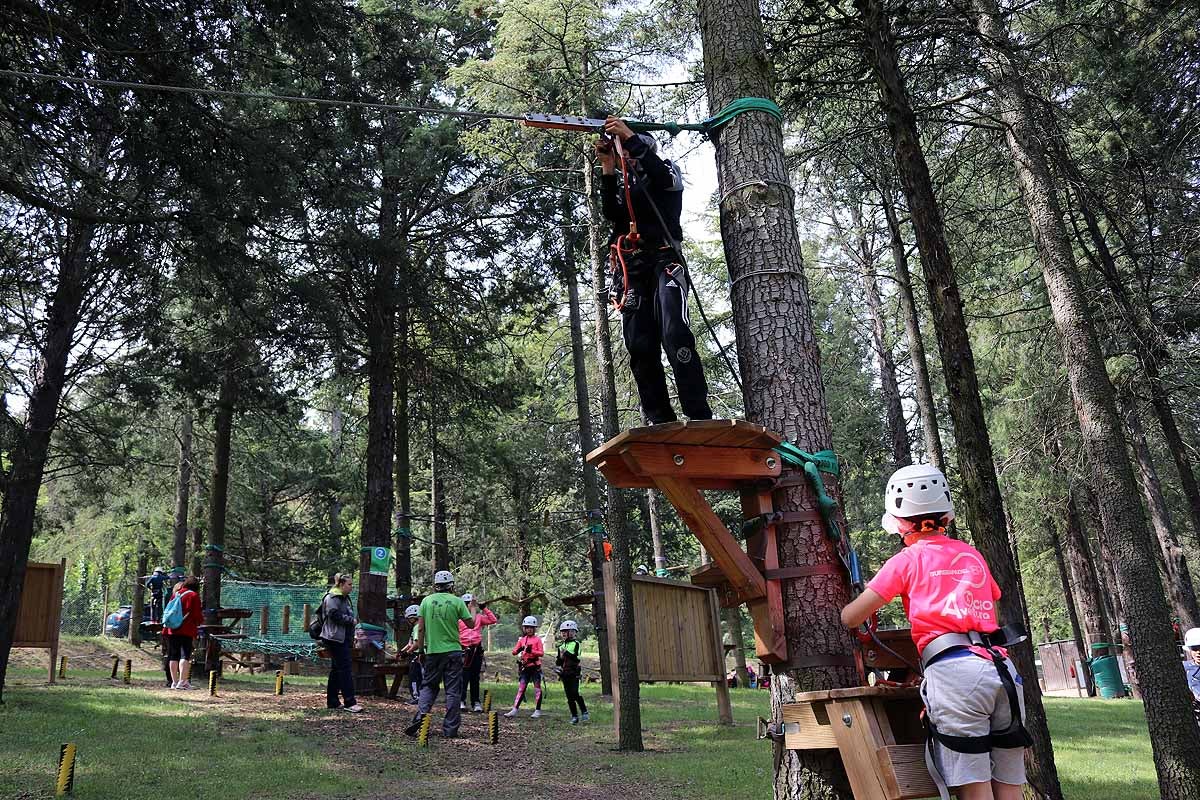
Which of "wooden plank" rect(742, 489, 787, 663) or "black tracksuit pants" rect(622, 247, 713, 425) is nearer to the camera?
"wooden plank" rect(742, 489, 787, 663)

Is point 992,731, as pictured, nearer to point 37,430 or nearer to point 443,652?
point 443,652

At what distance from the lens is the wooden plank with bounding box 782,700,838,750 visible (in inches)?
138

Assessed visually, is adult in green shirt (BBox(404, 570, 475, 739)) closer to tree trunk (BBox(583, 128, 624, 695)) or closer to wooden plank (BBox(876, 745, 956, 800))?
tree trunk (BBox(583, 128, 624, 695))

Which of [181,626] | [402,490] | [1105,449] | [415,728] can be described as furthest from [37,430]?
[1105,449]

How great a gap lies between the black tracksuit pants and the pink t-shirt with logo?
1.23 meters

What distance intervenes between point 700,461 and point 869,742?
134 centimetres

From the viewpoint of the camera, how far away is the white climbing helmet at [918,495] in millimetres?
3635

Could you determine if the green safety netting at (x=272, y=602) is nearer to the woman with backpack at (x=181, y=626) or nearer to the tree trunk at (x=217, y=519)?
the tree trunk at (x=217, y=519)

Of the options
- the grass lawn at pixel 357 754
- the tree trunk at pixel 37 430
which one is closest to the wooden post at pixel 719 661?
the grass lawn at pixel 357 754

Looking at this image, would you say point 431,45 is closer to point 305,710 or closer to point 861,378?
point 305,710

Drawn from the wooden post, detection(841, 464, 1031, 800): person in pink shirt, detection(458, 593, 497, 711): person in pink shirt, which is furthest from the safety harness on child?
detection(458, 593, 497, 711): person in pink shirt

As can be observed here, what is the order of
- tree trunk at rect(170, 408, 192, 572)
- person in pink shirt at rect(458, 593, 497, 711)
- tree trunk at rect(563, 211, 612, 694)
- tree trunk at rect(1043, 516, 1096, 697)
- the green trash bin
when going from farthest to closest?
1. tree trunk at rect(1043, 516, 1096, 697)
2. the green trash bin
3. tree trunk at rect(170, 408, 192, 572)
4. tree trunk at rect(563, 211, 612, 694)
5. person in pink shirt at rect(458, 593, 497, 711)

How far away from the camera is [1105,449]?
839 centimetres

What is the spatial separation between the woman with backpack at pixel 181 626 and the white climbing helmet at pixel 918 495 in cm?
1228
